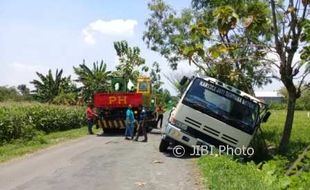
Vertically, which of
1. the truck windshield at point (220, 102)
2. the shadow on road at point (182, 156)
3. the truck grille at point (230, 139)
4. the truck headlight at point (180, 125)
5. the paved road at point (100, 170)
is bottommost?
the shadow on road at point (182, 156)

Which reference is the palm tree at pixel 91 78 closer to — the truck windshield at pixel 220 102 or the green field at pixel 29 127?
the green field at pixel 29 127

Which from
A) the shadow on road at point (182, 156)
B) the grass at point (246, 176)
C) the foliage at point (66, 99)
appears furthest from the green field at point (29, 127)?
the foliage at point (66, 99)

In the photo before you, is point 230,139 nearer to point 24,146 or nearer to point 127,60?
point 24,146

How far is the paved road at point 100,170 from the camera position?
11.2m

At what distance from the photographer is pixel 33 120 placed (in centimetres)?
2711

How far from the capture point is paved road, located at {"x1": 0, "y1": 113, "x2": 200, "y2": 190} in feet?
36.6

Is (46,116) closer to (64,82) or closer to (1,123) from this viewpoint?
(1,123)

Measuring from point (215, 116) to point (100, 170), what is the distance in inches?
169

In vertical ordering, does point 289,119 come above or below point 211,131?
above

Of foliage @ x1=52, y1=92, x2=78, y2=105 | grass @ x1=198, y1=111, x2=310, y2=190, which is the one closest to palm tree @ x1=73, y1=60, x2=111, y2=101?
foliage @ x1=52, y1=92, x2=78, y2=105

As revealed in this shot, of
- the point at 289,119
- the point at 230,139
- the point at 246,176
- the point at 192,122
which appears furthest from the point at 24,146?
the point at 246,176

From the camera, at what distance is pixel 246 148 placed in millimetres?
16016

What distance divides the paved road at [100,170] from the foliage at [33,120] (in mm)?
3312

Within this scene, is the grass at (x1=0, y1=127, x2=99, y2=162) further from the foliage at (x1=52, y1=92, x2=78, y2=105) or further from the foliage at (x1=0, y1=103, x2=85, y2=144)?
the foliage at (x1=52, y1=92, x2=78, y2=105)
